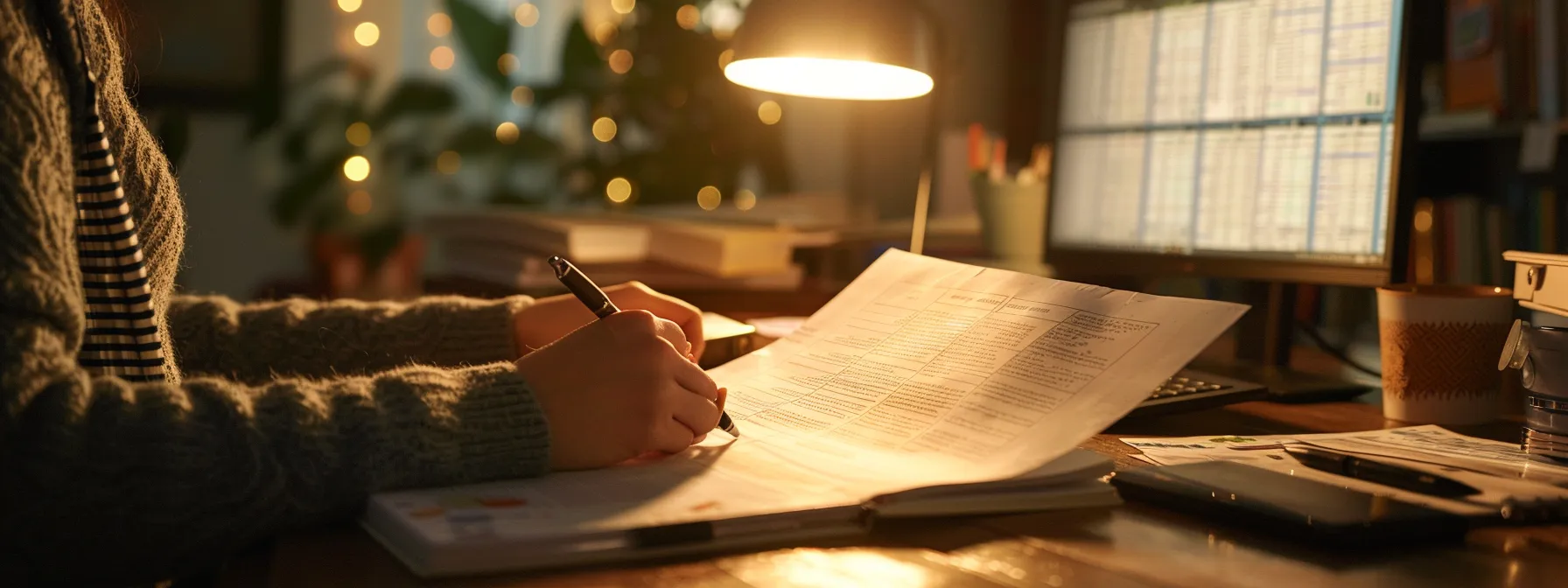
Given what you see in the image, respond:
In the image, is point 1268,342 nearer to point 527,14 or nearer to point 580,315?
point 580,315

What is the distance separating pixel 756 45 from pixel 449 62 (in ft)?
7.75

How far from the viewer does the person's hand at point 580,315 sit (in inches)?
35.1

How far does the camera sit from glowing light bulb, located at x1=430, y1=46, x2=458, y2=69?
323 cm

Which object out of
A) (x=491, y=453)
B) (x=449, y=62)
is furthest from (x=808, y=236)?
(x=449, y=62)

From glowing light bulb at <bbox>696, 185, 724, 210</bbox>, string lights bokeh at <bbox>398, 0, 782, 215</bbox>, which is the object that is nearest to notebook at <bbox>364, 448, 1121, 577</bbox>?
string lights bokeh at <bbox>398, 0, 782, 215</bbox>

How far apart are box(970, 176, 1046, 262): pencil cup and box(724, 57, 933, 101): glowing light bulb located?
0.38m

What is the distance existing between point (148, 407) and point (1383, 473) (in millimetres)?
571

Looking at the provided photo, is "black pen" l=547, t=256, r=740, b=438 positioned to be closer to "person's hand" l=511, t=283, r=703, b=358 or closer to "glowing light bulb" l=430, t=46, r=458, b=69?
"person's hand" l=511, t=283, r=703, b=358

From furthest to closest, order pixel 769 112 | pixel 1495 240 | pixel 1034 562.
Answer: pixel 769 112 → pixel 1495 240 → pixel 1034 562

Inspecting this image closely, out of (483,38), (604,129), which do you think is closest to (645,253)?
(604,129)

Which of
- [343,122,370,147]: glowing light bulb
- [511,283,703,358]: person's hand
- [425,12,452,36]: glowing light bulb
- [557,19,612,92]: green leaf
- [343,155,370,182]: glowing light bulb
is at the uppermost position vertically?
[425,12,452,36]: glowing light bulb

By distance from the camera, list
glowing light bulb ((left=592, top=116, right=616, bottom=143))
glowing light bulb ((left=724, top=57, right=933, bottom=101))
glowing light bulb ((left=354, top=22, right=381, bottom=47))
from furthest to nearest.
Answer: glowing light bulb ((left=354, top=22, right=381, bottom=47))
glowing light bulb ((left=592, top=116, right=616, bottom=143))
glowing light bulb ((left=724, top=57, right=933, bottom=101))

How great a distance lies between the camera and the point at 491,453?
58 centimetres

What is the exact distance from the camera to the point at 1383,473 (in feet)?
1.96
